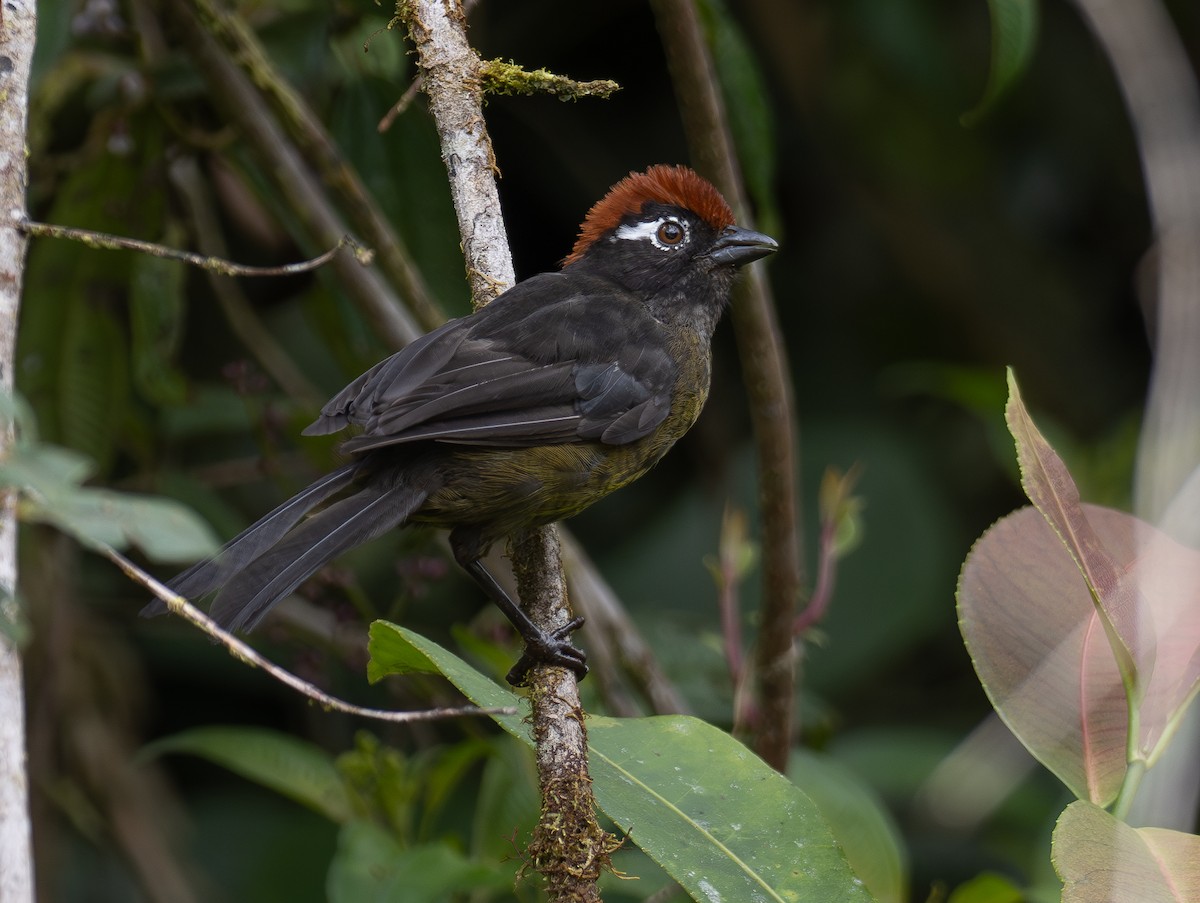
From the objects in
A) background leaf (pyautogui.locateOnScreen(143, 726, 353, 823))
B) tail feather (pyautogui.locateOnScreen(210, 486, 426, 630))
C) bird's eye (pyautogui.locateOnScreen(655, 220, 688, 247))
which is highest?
bird's eye (pyautogui.locateOnScreen(655, 220, 688, 247))

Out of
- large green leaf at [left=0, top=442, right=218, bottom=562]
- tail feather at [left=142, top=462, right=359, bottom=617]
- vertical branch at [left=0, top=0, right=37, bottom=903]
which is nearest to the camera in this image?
large green leaf at [left=0, top=442, right=218, bottom=562]

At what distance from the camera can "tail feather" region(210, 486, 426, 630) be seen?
2.37 meters

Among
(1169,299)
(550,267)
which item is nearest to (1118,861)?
(1169,299)

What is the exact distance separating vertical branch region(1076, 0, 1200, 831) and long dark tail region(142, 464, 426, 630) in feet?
4.81

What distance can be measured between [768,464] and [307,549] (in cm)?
125

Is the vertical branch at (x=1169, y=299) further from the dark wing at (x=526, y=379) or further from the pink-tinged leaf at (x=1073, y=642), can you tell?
the dark wing at (x=526, y=379)

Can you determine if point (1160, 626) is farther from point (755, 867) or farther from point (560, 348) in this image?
point (560, 348)

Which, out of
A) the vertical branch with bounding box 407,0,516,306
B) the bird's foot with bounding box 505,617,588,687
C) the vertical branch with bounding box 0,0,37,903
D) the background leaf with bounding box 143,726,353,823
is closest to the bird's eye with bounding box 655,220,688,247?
the vertical branch with bounding box 407,0,516,306

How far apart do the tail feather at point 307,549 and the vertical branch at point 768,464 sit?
911mm

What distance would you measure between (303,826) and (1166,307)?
3.10m

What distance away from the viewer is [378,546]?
4.56 meters

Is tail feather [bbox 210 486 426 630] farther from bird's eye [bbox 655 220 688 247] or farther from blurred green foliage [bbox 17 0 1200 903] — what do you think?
bird's eye [bbox 655 220 688 247]

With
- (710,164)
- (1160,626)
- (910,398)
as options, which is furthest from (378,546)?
(1160,626)

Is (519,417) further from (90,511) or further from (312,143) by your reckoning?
(90,511)
